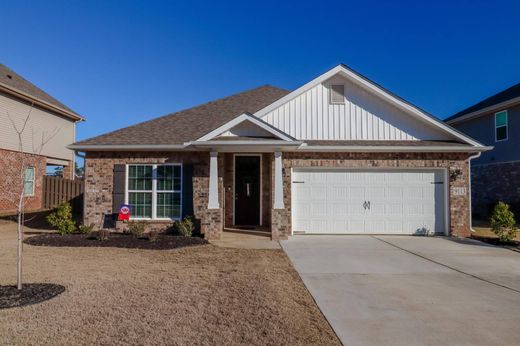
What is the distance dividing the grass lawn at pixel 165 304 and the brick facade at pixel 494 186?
1392 cm

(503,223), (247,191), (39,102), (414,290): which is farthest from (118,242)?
(39,102)

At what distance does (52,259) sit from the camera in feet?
23.4

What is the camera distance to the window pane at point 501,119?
16.3 m

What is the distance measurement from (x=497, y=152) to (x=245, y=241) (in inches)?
576

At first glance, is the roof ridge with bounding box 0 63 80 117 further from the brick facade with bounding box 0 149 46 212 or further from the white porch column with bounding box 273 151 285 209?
the white porch column with bounding box 273 151 285 209

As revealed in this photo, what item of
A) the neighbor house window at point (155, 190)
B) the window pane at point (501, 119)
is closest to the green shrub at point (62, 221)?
the neighbor house window at point (155, 190)

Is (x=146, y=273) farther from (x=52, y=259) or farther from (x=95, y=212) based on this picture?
(x=95, y=212)

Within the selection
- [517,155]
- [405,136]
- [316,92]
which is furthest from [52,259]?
[517,155]

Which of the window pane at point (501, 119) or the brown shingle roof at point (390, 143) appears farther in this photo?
the window pane at point (501, 119)

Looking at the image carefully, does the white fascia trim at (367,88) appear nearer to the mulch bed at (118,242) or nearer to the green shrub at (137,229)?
the mulch bed at (118,242)

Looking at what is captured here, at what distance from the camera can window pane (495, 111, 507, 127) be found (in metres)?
16.3

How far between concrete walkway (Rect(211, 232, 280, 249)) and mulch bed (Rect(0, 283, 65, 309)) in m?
4.42

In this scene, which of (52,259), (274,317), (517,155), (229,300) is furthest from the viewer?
(517,155)

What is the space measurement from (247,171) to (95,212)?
523cm
